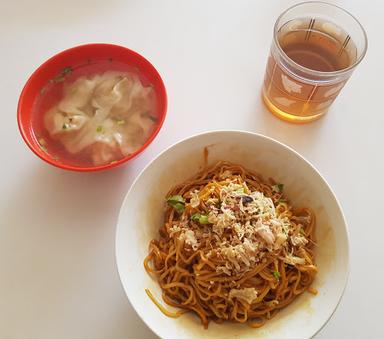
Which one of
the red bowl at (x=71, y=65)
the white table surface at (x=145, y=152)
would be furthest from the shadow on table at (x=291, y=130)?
the red bowl at (x=71, y=65)

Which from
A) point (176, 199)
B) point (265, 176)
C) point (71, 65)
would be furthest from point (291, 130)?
point (71, 65)

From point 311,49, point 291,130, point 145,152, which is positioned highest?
point 311,49

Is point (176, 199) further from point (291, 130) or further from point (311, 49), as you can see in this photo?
point (311, 49)

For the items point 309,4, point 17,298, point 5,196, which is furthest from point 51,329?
point 309,4

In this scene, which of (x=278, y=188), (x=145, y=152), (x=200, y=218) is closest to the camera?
(x=200, y=218)

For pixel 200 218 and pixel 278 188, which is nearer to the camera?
pixel 200 218

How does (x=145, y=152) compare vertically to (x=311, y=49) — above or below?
below

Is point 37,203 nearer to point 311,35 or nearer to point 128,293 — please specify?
point 128,293
